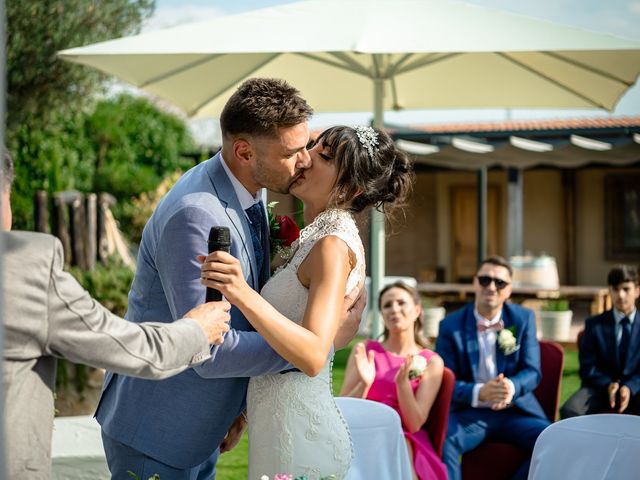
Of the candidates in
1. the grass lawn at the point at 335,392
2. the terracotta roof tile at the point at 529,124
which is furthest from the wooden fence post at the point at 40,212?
the terracotta roof tile at the point at 529,124

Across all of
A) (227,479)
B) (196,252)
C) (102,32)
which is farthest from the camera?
(102,32)

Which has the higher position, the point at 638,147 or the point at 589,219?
the point at 638,147

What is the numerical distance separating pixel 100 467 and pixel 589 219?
18.2 m

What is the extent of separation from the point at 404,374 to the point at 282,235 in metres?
2.12

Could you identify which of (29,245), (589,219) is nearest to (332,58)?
(29,245)

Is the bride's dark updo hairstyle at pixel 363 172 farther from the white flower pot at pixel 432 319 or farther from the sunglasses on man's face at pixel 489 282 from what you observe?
the white flower pot at pixel 432 319

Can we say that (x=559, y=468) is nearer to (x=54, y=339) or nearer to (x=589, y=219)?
(x=54, y=339)

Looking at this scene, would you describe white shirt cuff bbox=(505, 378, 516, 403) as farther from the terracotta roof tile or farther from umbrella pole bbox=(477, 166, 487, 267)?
the terracotta roof tile

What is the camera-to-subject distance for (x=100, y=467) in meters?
4.72

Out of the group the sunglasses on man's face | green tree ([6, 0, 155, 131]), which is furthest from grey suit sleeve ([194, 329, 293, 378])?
green tree ([6, 0, 155, 131])

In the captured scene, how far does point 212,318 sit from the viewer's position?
2.42 m

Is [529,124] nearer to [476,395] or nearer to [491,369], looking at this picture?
[491,369]

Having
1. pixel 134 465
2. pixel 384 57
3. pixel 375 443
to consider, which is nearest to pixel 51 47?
pixel 384 57

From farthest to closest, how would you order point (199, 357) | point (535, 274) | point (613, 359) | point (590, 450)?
point (535, 274), point (613, 359), point (590, 450), point (199, 357)
